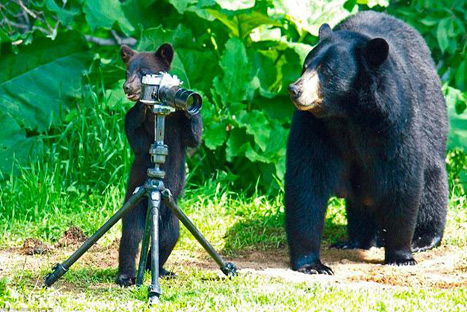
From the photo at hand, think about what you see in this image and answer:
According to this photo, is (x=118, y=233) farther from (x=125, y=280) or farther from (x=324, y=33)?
(x=324, y=33)

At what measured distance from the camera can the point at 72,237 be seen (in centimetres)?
680

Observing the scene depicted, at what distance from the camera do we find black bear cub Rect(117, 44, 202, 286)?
209 inches

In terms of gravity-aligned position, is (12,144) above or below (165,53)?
below

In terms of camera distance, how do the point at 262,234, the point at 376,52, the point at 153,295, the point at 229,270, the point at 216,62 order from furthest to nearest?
1. the point at 216,62
2. the point at 262,234
3. the point at 376,52
4. the point at 229,270
5. the point at 153,295

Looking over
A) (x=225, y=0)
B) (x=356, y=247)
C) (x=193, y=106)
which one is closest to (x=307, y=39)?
(x=225, y=0)

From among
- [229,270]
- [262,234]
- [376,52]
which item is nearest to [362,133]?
[376,52]

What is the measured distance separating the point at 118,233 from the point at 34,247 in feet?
2.26

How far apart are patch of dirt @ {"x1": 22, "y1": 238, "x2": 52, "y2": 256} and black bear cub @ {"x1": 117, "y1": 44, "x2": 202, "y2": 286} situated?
130 centimetres

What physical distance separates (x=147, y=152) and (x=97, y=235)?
0.69 meters

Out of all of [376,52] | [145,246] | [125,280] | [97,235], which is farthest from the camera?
[376,52]

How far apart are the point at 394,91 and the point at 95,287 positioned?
7.56 ft

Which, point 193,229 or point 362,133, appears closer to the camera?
point 193,229

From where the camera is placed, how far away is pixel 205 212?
24.5 feet

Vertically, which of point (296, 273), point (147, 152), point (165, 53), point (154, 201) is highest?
point (165, 53)
